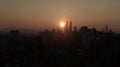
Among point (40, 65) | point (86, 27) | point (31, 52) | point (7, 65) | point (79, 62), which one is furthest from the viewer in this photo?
point (86, 27)

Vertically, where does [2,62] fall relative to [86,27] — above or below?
below

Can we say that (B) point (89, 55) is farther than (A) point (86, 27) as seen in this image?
No

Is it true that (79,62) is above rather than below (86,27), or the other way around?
below

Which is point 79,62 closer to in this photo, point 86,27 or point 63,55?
point 63,55

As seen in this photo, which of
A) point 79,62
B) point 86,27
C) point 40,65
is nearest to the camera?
point 40,65

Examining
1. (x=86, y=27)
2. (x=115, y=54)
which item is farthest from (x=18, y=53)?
(x=86, y=27)

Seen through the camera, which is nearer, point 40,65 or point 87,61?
point 40,65

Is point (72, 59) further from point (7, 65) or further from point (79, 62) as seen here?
point (7, 65)

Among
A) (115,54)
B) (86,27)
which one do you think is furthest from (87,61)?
(86,27)

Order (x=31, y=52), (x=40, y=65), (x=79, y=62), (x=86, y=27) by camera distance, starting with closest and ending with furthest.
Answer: (x=40, y=65), (x=79, y=62), (x=31, y=52), (x=86, y=27)
